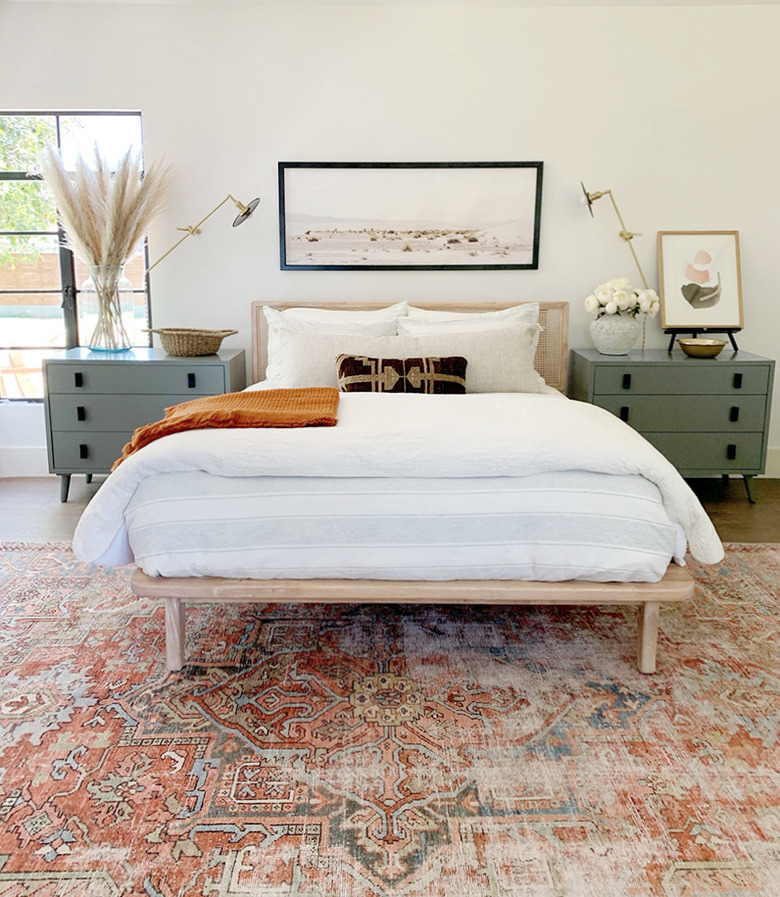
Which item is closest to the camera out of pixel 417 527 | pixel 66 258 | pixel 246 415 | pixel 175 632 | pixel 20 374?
pixel 417 527

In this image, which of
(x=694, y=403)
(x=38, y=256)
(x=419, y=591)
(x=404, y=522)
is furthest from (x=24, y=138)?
(x=694, y=403)

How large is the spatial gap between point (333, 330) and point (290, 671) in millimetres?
1981

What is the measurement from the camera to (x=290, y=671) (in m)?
2.46

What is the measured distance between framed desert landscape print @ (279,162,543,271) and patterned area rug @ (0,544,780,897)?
221 cm

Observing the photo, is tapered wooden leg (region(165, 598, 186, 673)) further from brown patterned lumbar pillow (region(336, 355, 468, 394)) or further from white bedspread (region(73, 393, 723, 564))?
brown patterned lumbar pillow (region(336, 355, 468, 394))

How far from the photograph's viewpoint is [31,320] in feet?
15.1

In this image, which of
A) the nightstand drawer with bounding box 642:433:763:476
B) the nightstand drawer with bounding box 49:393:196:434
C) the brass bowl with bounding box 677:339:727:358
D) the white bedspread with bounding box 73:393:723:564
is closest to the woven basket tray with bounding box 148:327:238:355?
the nightstand drawer with bounding box 49:393:196:434

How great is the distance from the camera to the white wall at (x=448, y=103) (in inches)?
166

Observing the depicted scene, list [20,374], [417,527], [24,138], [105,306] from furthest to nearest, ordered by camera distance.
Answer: [20,374] → [24,138] → [105,306] → [417,527]

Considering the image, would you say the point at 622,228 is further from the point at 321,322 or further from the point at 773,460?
the point at 321,322

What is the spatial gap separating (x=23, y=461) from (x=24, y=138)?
174cm

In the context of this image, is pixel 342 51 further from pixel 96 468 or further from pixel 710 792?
pixel 710 792

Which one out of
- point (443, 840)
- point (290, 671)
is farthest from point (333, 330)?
point (443, 840)

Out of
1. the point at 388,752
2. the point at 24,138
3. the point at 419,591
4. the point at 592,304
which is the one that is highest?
the point at 24,138
